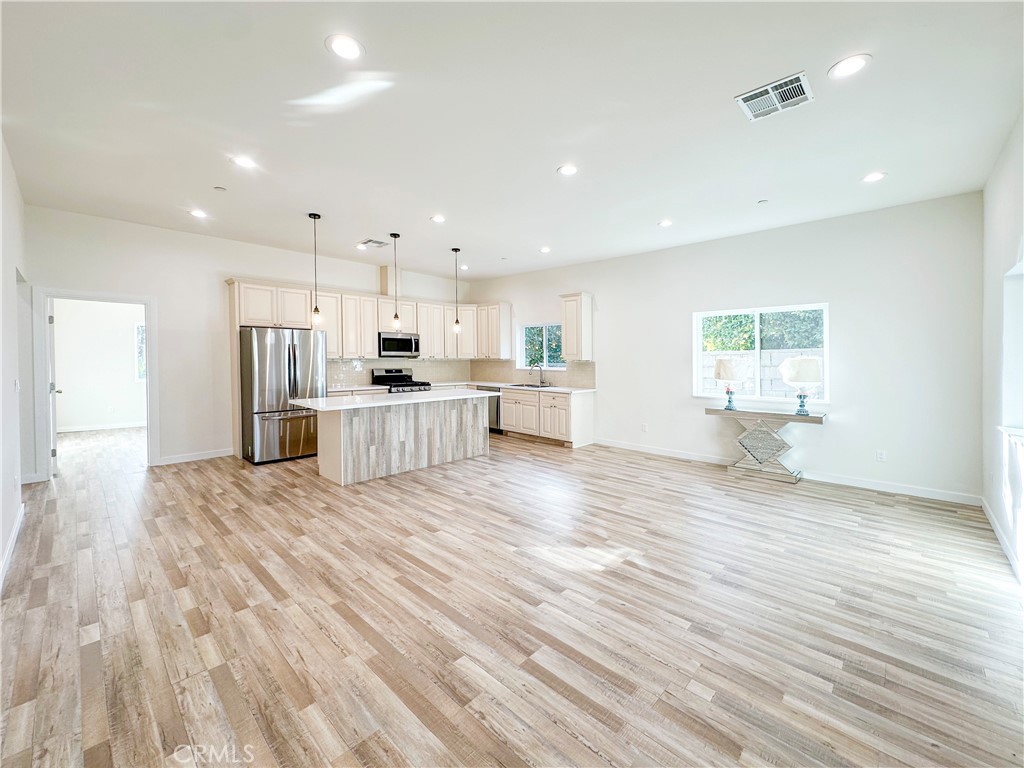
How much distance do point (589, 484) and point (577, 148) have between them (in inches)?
130

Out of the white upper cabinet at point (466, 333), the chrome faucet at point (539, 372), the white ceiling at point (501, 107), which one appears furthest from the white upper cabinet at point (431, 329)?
the white ceiling at point (501, 107)

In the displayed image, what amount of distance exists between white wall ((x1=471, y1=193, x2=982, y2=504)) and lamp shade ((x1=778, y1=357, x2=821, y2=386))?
364 millimetres

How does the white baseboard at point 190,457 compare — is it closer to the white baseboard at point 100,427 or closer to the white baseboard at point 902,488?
the white baseboard at point 100,427

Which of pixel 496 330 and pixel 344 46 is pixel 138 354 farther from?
pixel 344 46

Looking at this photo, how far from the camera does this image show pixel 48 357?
4719 mm

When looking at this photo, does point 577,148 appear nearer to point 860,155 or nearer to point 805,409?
point 860,155

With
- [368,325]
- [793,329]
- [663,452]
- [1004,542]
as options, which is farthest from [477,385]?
[1004,542]

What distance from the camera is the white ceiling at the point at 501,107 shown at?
1950 millimetres

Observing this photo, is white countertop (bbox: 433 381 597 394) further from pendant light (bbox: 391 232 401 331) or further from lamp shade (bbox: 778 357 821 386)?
lamp shade (bbox: 778 357 821 386)

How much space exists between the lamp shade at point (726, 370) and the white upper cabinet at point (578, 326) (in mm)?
2072

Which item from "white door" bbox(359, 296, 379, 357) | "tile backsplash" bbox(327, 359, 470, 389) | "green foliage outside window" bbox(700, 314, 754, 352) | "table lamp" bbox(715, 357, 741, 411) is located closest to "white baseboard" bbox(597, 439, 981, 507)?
"table lamp" bbox(715, 357, 741, 411)

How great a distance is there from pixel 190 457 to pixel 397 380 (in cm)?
307

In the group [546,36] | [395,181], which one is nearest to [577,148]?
A: [546,36]

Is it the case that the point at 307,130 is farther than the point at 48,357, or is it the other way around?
the point at 48,357
